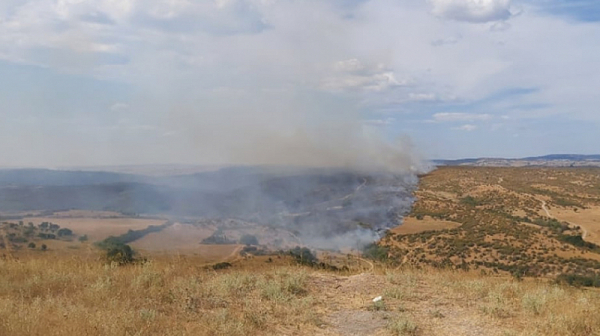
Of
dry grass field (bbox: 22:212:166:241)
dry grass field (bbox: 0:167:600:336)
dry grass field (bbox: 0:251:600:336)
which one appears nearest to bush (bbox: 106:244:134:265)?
dry grass field (bbox: 0:167:600:336)

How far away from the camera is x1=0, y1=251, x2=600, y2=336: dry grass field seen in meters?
6.75

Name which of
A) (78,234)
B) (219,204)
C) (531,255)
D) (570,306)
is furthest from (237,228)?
(531,255)

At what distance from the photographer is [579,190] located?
77.8 metres

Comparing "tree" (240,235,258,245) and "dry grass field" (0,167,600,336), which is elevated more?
"dry grass field" (0,167,600,336)

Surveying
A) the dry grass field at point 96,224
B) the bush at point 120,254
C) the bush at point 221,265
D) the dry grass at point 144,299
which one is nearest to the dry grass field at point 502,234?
the bush at point 221,265

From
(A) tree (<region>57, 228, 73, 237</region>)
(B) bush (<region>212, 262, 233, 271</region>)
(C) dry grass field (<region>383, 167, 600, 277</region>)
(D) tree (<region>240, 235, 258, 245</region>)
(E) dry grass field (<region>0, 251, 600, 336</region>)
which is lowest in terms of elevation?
(C) dry grass field (<region>383, 167, 600, 277</region>)

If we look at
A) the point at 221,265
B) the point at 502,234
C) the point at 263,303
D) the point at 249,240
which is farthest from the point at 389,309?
the point at 502,234

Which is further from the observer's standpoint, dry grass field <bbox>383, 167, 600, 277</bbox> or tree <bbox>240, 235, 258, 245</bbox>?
dry grass field <bbox>383, 167, 600, 277</bbox>

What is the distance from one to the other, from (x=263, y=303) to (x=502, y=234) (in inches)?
1308

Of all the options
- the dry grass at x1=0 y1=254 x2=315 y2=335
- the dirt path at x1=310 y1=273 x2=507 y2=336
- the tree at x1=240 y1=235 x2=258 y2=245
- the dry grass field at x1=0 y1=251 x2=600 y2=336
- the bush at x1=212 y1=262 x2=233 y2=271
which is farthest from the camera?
the tree at x1=240 y1=235 x2=258 y2=245

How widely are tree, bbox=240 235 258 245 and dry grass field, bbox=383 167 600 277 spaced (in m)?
6.39

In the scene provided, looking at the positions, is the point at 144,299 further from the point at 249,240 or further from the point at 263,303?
the point at 249,240

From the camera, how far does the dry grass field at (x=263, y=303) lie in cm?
675

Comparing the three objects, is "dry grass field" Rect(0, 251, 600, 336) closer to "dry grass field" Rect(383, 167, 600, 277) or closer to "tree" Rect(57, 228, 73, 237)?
"tree" Rect(57, 228, 73, 237)
